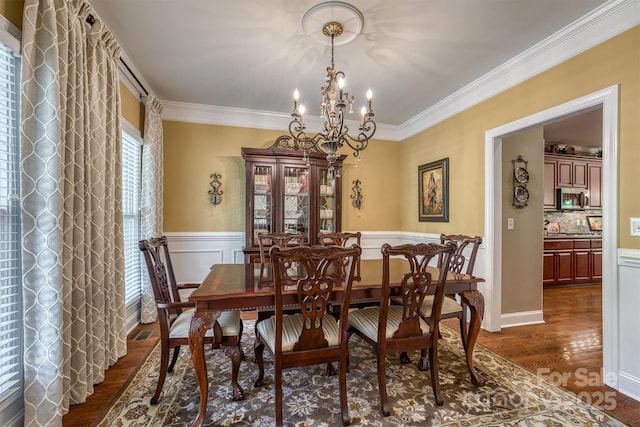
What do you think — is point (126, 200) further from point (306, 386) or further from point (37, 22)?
point (306, 386)

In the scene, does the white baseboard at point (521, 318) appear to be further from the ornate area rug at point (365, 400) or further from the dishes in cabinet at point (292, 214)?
the dishes in cabinet at point (292, 214)

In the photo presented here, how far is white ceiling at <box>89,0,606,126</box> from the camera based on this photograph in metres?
2.02

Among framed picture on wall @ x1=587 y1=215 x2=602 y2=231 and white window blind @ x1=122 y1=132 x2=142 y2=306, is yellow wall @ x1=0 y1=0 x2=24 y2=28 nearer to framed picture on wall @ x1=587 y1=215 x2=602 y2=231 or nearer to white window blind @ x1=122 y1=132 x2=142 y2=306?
white window blind @ x1=122 y1=132 x2=142 y2=306

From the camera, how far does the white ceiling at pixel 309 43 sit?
2.02 m

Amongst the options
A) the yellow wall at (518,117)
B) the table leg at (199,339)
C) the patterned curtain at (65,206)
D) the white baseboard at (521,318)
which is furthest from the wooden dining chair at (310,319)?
the white baseboard at (521,318)

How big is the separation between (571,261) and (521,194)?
9.46ft

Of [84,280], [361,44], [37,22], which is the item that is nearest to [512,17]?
[361,44]

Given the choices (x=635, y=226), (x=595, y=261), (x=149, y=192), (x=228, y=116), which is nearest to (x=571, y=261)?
(x=595, y=261)

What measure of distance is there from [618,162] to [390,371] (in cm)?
217

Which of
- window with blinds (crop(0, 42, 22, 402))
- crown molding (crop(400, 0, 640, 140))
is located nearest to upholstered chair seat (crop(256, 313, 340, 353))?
window with blinds (crop(0, 42, 22, 402))

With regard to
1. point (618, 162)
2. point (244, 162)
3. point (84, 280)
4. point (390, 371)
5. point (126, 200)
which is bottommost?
point (390, 371)

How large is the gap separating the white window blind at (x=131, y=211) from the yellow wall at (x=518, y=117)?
3.60 meters

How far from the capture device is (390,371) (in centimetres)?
223

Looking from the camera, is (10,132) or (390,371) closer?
(10,132)
